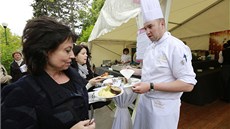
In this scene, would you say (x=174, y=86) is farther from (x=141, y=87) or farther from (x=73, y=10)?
(x=73, y=10)

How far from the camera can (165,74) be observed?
3.92 ft

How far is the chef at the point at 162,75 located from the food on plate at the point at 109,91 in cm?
14

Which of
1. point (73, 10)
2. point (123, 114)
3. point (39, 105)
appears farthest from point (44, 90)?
point (73, 10)

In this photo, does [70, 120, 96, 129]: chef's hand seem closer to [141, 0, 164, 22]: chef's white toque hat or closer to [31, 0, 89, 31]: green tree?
[141, 0, 164, 22]: chef's white toque hat

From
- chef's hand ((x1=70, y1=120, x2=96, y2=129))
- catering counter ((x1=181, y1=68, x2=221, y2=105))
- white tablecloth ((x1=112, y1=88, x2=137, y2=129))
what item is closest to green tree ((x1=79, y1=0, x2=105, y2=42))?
catering counter ((x1=181, y1=68, x2=221, y2=105))

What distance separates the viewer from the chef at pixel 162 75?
113cm

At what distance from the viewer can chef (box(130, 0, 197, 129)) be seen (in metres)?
1.13

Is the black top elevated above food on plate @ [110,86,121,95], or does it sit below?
above

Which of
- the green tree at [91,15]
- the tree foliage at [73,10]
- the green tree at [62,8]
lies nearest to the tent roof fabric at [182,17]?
the green tree at [91,15]

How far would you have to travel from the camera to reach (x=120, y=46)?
7574mm

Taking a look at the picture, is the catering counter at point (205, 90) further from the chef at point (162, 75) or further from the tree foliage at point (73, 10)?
the tree foliage at point (73, 10)

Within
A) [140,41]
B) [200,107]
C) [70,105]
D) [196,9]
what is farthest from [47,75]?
[196,9]

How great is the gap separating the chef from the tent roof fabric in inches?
27.7

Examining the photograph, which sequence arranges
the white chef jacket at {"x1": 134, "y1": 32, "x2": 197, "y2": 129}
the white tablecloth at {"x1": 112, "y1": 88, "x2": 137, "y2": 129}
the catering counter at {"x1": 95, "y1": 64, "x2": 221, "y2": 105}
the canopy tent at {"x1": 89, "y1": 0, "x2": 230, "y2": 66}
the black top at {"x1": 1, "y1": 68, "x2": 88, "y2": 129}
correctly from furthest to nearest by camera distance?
1. the catering counter at {"x1": 95, "y1": 64, "x2": 221, "y2": 105}
2. the canopy tent at {"x1": 89, "y1": 0, "x2": 230, "y2": 66}
3. the white tablecloth at {"x1": 112, "y1": 88, "x2": 137, "y2": 129}
4. the white chef jacket at {"x1": 134, "y1": 32, "x2": 197, "y2": 129}
5. the black top at {"x1": 1, "y1": 68, "x2": 88, "y2": 129}
